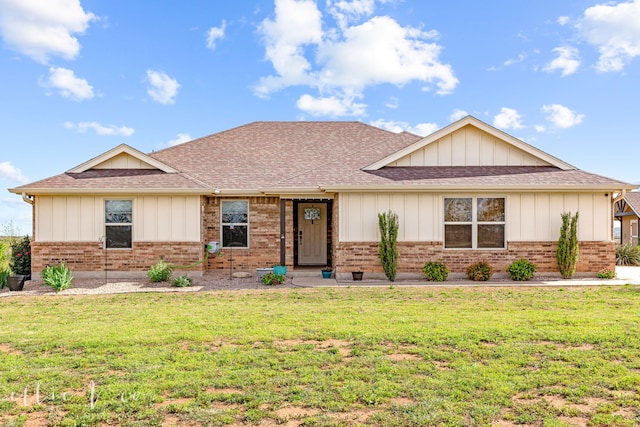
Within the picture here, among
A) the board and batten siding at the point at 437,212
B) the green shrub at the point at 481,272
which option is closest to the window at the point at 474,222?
the board and batten siding at the point at 437,212

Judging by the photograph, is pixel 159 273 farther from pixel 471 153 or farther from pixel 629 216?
pixel 629 216

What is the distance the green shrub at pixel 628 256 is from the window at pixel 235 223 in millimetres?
15505

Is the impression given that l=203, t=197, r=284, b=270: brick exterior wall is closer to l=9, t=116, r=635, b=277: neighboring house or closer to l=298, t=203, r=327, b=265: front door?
l=9, t=116, r=635, b=277: neighboring house

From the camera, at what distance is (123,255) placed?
1370 centimetres

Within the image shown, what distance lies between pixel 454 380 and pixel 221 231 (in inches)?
451

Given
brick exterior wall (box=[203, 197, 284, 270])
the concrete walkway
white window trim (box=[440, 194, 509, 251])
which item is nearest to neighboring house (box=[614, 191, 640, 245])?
the concrete walkway

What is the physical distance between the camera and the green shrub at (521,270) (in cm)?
1273

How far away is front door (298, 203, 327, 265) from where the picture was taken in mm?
16688

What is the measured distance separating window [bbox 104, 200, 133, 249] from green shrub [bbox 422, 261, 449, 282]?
30.6ft

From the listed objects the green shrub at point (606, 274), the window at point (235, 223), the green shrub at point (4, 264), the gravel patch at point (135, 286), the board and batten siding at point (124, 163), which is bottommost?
the gravel patch at point (135, 286)

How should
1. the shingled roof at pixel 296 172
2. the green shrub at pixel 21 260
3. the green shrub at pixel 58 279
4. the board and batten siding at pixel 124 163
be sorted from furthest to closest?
1. the board and batten siding at pixel 124 163
2. the green shrub at pixel 21 260
3. the shingled roof at pixel 296 172
4. the green shrub at pixel 58 279

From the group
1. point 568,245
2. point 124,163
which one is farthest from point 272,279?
point 568,245

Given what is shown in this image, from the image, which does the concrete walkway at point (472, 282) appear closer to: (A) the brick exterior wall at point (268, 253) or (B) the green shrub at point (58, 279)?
(A) the brick exterior wall at point (268, 253)

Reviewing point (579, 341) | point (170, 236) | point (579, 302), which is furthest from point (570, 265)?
point (170, 236)
